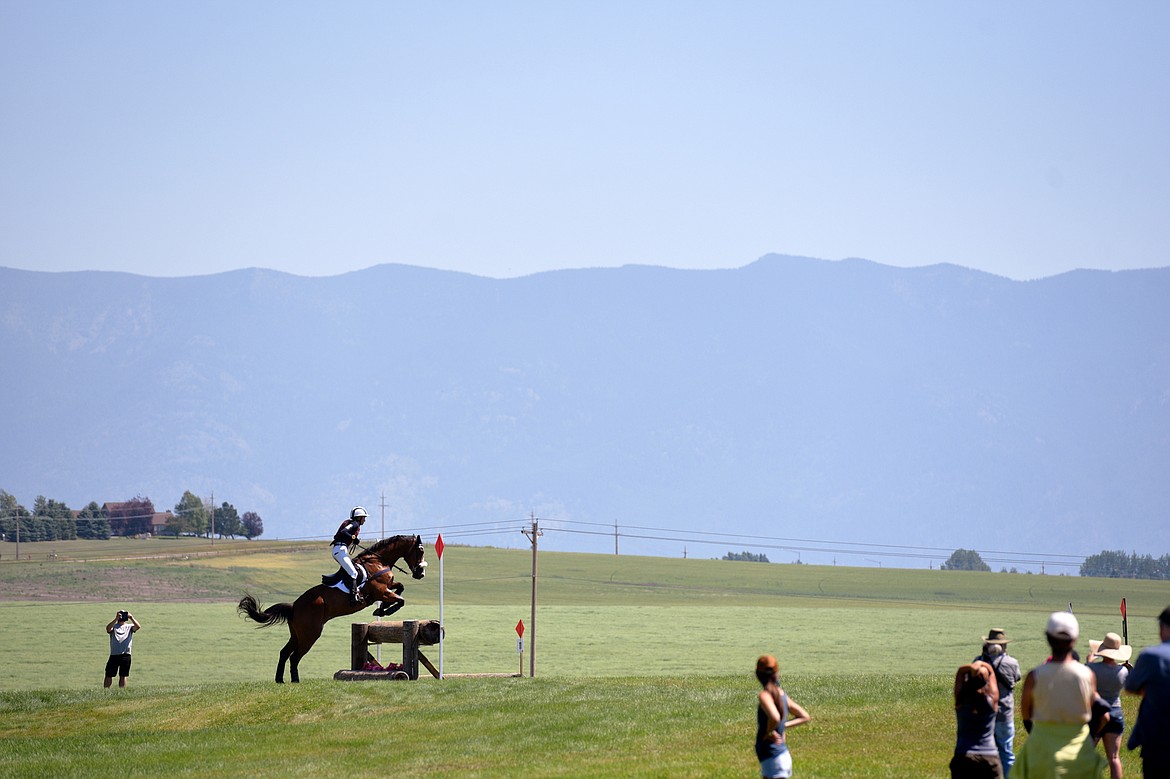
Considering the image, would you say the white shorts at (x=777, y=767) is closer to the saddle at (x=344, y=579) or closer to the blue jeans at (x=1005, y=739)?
the blue jeans at (x=1005, y=739)

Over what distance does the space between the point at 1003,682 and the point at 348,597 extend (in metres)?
17.4

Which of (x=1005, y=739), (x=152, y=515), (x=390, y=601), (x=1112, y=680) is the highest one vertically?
(x=152, y=515)

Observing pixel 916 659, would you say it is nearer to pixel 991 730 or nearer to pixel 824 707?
pixel 824 707

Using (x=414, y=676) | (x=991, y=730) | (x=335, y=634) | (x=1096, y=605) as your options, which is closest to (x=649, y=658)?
(x=335, y=634)

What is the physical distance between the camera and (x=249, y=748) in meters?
24.0

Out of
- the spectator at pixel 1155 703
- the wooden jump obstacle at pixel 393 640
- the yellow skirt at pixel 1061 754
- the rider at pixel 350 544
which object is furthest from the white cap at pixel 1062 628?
the wooden jump obstacle at pixel 393 640

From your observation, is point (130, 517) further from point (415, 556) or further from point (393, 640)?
point (415, 556)

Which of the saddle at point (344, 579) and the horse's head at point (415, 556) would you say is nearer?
the saddle at point (344, 579)

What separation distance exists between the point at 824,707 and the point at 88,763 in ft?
40.0

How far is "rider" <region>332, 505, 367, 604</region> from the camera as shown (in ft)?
95.9

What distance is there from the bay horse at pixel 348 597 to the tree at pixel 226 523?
Result: 13069cm

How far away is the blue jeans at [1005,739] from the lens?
1611cm

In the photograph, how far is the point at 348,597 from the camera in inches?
1191

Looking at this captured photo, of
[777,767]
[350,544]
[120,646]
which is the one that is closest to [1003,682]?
[777,767]
